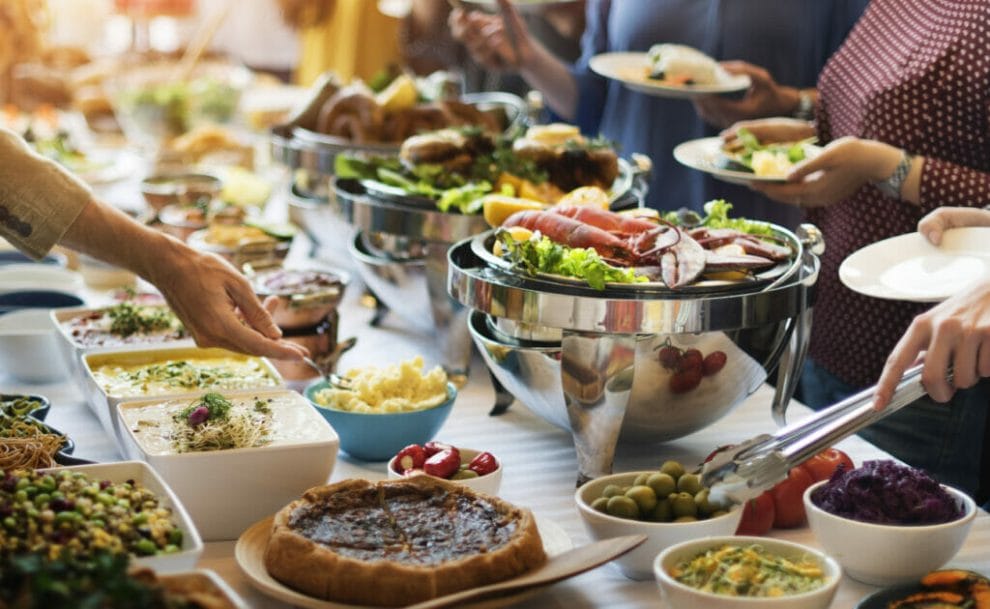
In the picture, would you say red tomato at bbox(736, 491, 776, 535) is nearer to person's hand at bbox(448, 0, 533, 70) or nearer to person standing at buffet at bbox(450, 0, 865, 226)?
person standing at buffet at bbox(450, 0, 865, 226)

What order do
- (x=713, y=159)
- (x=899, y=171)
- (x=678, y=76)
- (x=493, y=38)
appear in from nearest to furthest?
(x=899, y=171) → (x=713, y=159) → (x=678, y=76) → (x=493, y=38)

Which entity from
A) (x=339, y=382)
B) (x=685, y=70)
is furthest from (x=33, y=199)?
(x=685, y=70)

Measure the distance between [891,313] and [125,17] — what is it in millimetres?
7910

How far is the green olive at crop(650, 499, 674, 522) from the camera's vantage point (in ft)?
5.28

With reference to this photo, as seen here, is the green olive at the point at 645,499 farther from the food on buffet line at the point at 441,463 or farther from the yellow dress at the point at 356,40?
the yellow dress at the point at 356,40

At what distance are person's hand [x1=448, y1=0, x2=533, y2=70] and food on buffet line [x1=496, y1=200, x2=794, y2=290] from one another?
1.74 m

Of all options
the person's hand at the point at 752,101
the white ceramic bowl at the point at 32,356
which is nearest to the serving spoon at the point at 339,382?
the white ceramic bowl at the point at 32,356

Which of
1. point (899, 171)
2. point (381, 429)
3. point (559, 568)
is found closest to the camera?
point (559, 568)

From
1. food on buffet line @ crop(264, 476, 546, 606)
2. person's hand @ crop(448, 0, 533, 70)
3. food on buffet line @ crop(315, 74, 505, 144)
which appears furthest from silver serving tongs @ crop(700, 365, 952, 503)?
person's hand @ crop(448, 0, 533, 70)

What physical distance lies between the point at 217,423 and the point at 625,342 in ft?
1.95

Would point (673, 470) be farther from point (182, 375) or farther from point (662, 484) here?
point (182, 375)

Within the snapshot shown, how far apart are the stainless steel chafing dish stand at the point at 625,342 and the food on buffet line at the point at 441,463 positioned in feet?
0.58

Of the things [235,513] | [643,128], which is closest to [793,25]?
[643,128]

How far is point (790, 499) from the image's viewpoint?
5.70 ft
